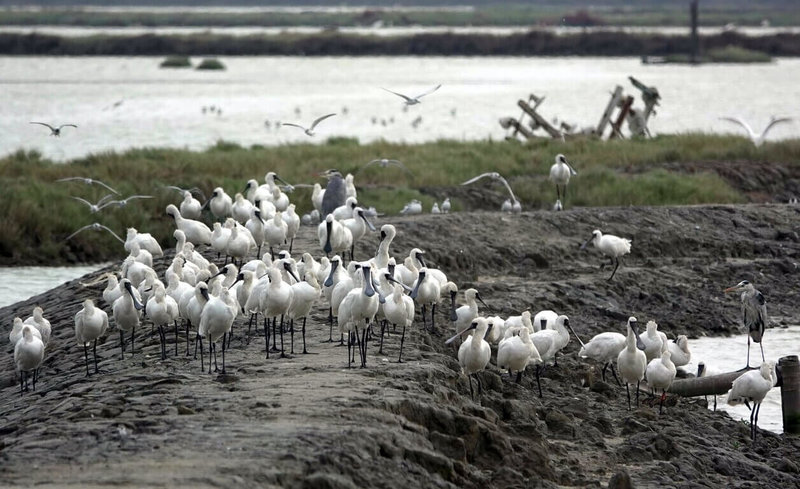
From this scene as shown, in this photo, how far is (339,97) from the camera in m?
65.1

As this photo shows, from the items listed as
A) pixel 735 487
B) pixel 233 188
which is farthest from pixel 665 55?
pixel 735 487

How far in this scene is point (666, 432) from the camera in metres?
12.1

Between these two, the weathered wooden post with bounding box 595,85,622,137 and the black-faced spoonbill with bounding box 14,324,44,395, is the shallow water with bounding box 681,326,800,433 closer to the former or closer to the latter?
the black-faced spoonbill with bounding box 14,324,44,395

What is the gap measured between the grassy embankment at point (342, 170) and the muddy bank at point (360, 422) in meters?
5.11

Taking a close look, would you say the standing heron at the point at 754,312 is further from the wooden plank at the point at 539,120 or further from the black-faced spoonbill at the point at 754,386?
the wooden plank at the point at 539,120

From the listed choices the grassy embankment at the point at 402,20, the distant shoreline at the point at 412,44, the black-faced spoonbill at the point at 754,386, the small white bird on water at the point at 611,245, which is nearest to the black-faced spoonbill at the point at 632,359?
the black-faced spoonbill at the point at 754,386

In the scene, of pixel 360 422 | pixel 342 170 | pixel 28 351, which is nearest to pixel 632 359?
pixel 360 422

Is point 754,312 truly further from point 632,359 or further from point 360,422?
point 360,422

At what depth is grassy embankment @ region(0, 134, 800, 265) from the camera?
23.1m

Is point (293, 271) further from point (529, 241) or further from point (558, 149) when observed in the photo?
point (558, 149)

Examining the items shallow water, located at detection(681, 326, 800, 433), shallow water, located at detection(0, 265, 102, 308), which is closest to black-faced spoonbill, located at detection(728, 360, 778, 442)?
shallow water, located at detection(681, 326, 800, 433)

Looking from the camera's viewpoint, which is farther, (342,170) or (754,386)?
(342,170)

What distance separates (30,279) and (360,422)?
41.6 feet

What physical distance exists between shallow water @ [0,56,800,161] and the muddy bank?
20.7 metres
